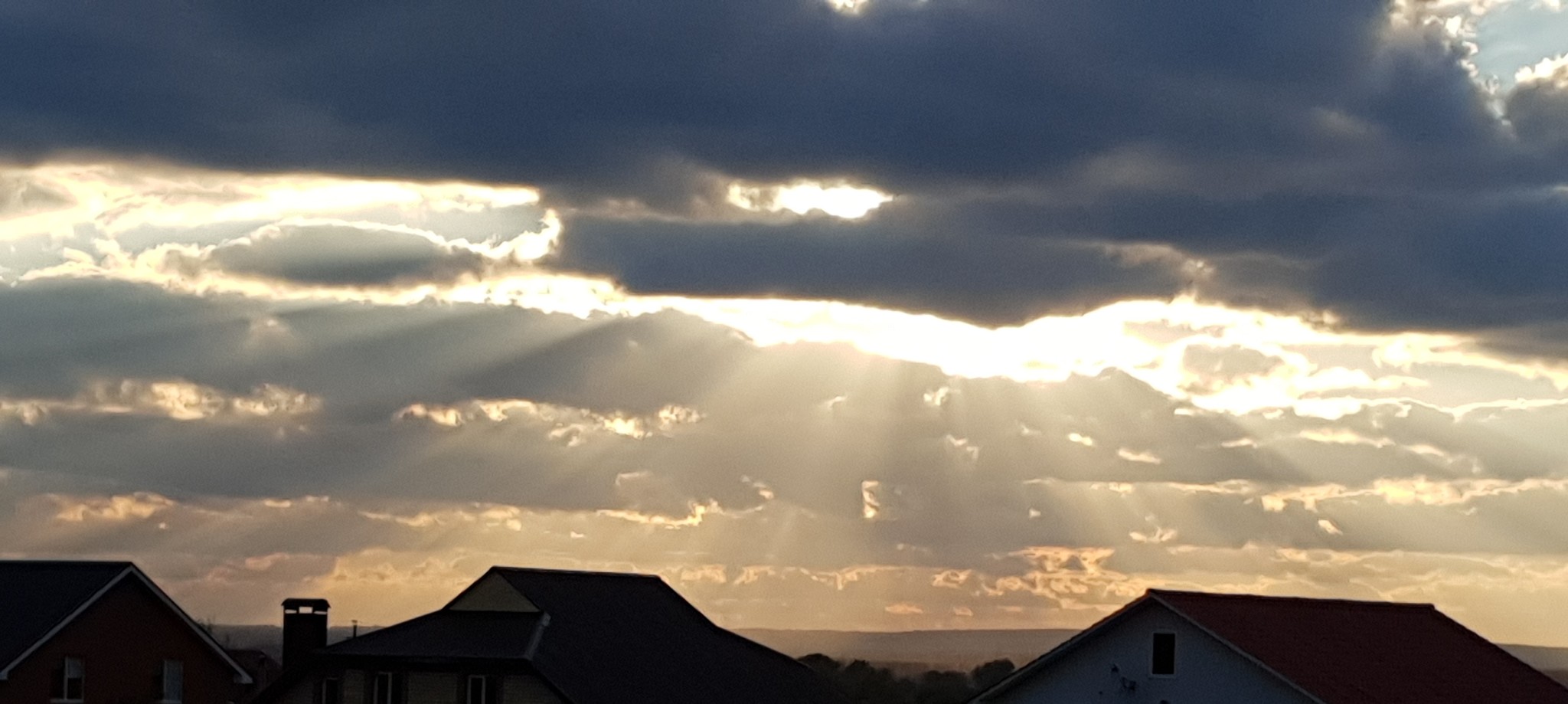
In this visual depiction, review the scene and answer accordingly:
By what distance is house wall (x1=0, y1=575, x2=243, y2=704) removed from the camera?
85.4m

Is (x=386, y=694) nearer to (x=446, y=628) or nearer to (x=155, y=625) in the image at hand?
(x=446, y=628)

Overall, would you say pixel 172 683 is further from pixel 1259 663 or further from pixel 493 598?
pixel 1259 663

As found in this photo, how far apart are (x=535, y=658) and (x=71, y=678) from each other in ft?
58.2

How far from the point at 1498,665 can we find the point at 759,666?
26.8 meters

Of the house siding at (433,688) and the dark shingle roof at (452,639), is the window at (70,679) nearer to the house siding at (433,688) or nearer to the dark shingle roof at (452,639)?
the dark shingle roof at (452,639)

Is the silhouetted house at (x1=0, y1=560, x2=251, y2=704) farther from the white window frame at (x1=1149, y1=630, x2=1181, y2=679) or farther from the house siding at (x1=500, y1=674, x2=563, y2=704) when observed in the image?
the white window frame at (x1=1149, y1=630, x2=1181, y2=679)

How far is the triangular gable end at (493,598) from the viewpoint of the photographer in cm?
8488

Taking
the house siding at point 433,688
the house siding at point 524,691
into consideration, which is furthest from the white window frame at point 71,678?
the house siding at point 524,691

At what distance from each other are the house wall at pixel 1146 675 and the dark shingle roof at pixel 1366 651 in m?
0.58

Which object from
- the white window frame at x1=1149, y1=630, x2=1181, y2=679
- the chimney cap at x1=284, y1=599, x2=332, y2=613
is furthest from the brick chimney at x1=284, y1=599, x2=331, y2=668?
the white window frame at x1=1149, y1=630, x2=1181, y2=679

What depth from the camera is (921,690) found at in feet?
450

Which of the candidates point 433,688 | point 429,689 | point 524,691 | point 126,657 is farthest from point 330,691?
point 126,657

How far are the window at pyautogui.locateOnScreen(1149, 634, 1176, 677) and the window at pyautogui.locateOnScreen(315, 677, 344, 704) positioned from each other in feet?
87.7

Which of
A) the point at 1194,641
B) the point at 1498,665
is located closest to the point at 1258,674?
the point at 1194,641
